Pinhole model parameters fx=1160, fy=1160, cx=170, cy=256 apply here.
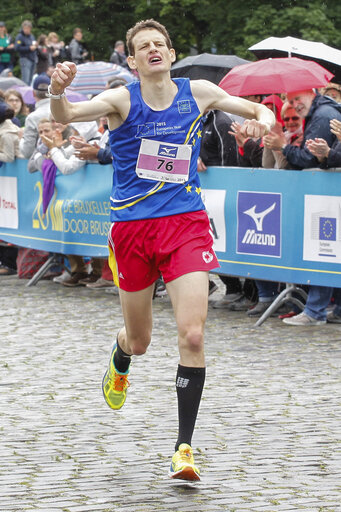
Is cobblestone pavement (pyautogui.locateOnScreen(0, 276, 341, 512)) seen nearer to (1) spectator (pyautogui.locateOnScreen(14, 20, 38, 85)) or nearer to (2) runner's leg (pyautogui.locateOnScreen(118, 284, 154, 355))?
(2) runner's leg (pyautogui.locateOnScreen(118, 284, 154, 355))

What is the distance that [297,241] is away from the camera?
10.4m

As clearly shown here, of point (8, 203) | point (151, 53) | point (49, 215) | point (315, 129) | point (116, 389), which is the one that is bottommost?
point (8, 203)

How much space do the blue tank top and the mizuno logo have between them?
4552 mm

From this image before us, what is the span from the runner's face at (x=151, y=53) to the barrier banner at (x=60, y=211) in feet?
21.0

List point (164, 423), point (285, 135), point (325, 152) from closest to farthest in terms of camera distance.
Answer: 1. point (164, 423)
2. point (325, 152)
3. point (285, 135)

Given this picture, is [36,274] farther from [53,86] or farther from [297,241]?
[53,86]

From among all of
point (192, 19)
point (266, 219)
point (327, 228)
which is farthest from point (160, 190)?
point (192, 19)

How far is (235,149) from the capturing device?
37.9 ft

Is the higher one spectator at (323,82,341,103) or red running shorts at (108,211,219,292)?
red running shorts at (108,211,219,292)

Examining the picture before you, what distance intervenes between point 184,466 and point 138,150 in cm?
165

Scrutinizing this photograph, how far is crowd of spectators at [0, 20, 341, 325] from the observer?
10273 mm

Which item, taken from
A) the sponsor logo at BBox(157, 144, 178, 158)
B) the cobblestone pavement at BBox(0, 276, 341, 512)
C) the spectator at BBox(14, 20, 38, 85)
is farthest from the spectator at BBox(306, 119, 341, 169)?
the spectator at BBox(14, 20, 38, 85)

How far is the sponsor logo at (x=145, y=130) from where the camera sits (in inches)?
237

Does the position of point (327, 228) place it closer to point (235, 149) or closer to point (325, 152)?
point (325, 152)
